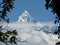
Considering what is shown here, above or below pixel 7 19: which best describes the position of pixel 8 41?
below

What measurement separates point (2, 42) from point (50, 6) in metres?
4.69

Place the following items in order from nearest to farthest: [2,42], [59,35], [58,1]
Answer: [2,42] < [58,1] < [59,35]

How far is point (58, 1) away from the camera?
21.8m

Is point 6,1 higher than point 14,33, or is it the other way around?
point 6,1

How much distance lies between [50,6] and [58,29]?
1.97m

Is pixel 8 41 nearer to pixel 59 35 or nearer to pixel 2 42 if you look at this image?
pixel 2 42

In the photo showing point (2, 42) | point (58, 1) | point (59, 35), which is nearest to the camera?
point (2, 42)

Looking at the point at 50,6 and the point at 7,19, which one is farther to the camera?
the point at 50,6

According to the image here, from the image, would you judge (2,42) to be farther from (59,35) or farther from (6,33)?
(59,35)

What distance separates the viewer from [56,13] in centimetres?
2303

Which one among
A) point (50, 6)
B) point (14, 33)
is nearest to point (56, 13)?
point (50, 6)

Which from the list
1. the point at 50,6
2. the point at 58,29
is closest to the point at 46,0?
the point at 50,6

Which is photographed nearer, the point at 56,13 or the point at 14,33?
the point at 14,33

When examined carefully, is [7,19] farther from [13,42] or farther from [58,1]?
[58,1]
